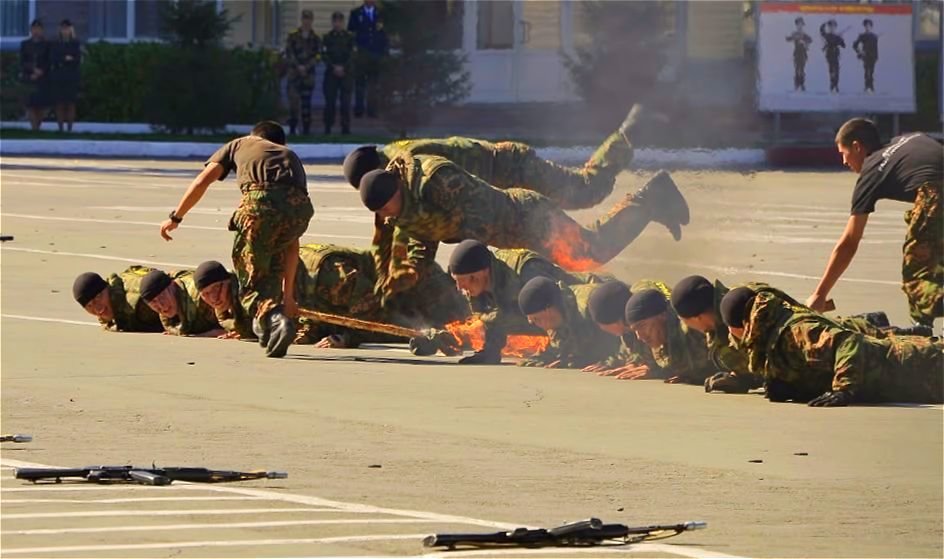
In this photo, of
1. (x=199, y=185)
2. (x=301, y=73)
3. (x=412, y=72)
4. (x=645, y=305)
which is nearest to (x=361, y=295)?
(x=199, y=185)

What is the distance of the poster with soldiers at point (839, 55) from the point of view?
115 feet

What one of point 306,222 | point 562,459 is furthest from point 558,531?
point 306,222

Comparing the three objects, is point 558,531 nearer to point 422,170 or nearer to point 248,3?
point 422,170

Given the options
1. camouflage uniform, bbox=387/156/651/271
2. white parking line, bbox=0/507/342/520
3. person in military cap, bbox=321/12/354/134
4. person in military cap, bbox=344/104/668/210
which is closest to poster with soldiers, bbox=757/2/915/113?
person in military cap, bbox=321/12/354/134

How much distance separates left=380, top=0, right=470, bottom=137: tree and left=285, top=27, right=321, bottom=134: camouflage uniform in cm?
136

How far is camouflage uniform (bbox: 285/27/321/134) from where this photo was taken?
37875mm

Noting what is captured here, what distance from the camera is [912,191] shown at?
12992 millimetres

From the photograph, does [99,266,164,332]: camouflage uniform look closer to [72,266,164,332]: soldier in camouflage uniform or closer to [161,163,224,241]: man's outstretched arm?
[72,266,164,332]: soldier in camouflage uniform

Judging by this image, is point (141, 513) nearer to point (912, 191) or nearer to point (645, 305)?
point (645, 305)

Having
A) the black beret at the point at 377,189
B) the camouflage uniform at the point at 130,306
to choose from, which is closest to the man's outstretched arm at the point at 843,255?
the black beret at the point at 377,189

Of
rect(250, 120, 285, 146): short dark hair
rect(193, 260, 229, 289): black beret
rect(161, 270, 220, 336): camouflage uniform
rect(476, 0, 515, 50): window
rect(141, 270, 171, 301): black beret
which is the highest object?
rect(476, 0, 515, 50): window

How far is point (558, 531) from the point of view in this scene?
24.5 ft

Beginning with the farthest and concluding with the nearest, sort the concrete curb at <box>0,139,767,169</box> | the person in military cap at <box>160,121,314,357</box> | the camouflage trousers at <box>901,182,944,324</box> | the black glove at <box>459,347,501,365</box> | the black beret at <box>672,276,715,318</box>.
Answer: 1. the concrete curb at <box>0,139,767,169</box>
2. the person in military cap at <box>160,121,314,357</box>
3. the black glove at <box>459,347,501,365</box>
4. the camouflage trousers at <box>901,182,944,324</box>
5. the black beret at <box>672,276,715,318</box>

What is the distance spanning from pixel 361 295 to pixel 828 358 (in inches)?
149
